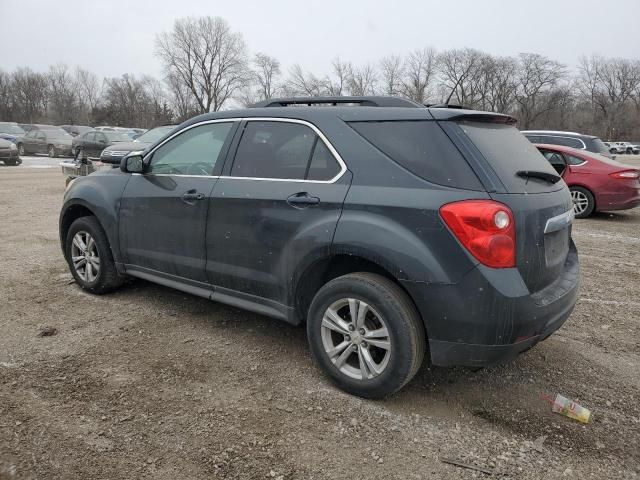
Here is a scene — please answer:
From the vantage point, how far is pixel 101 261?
4629 millimetres

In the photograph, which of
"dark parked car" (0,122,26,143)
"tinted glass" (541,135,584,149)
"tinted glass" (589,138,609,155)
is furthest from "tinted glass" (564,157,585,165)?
"dark parked car" (0,122,26,143)

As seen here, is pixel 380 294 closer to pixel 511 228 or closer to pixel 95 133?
pixel 511 228

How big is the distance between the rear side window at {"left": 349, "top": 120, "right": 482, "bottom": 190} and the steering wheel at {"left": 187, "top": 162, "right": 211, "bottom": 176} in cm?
132

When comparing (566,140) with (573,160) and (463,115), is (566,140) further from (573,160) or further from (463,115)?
(463,115)

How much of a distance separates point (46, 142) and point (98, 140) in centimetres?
970

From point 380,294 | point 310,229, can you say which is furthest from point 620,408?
point 310,229

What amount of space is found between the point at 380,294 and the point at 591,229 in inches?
287

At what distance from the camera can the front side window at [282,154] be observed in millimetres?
3254

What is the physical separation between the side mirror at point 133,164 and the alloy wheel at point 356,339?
223 centimetres

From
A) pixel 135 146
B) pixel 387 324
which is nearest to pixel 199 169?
pixel 387 324

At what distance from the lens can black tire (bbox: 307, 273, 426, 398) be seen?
282 centimetres

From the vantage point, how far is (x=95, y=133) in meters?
19.2

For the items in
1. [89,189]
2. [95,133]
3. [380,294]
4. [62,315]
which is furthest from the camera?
[95,133]

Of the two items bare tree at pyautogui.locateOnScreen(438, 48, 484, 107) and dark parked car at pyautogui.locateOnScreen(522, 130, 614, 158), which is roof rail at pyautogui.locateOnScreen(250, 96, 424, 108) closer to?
dark parked car at pyautogui.locateOnScreen(522, 130, 614, 158)
